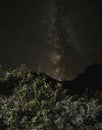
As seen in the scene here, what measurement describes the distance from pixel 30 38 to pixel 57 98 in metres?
0.82

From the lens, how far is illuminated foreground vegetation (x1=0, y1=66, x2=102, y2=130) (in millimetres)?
4587

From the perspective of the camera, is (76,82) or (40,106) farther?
(76,82)

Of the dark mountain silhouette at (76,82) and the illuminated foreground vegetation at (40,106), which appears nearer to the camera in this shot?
the illuminated foreground vegetation at (40,106)

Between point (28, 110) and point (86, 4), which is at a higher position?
point (86, 4)

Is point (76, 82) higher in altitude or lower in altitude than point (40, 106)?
higher

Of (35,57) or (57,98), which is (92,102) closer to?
(57,98)

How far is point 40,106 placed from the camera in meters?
4.73

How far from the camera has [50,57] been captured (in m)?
4.70

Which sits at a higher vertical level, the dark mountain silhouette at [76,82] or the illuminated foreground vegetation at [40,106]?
the dark mountain silhouette at [76,82]

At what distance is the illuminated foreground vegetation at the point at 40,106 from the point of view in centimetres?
459

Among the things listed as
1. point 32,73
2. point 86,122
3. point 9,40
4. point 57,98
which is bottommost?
point 86,122

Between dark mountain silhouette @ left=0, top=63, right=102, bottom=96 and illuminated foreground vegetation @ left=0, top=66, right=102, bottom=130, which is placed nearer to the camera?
illuminated foreground vegetation @ left=0, top=66, right=102, bottom=130

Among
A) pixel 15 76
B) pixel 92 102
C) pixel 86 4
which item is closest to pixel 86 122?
pixel 92 102

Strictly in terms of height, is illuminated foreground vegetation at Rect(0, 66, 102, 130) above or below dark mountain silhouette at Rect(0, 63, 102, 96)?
below
